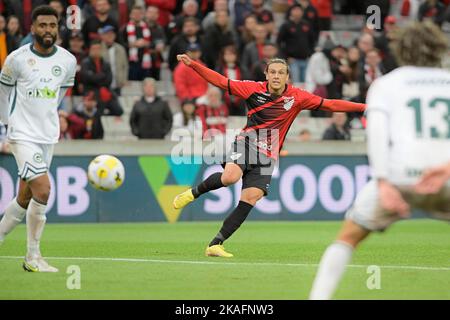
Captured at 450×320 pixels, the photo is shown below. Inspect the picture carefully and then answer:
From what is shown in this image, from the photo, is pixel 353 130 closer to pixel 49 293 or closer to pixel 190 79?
pixel 190 79

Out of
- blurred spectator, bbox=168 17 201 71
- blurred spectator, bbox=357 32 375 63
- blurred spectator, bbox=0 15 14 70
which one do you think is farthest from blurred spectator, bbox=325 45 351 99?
blurred spectator, bbox=0 15 14 70

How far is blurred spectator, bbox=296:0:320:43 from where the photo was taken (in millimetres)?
21769

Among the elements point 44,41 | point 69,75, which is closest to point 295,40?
point 69,75

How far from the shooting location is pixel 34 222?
9.90m

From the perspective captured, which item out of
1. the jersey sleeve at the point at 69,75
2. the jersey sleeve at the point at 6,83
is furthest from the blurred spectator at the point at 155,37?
the jersey sleeve at the point at 6,83

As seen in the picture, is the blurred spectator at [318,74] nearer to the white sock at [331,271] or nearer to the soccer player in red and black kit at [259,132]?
the soccer player in red and black kit at [259,132]

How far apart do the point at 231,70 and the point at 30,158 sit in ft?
34.1

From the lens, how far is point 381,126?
6398 millimetres

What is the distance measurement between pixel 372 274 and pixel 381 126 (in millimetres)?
3645

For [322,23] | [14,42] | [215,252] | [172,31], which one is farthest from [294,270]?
[322,23]

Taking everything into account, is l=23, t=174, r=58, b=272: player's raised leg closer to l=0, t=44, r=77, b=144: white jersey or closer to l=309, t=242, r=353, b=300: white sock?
l=0, t=44, r=77, b=144: white jersey

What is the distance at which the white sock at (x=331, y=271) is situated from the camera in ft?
22.0

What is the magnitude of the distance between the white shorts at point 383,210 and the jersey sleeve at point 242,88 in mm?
5264
